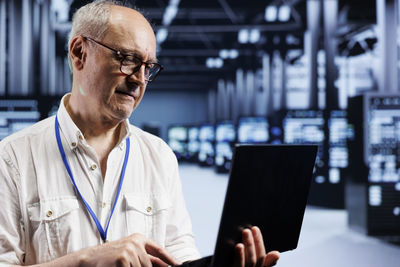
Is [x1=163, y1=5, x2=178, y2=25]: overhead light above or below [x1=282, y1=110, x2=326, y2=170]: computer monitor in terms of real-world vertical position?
above

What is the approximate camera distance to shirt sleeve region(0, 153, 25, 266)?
4.28 ft

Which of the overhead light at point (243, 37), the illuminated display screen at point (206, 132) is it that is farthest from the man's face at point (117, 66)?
the overhead light at point (243, 37)

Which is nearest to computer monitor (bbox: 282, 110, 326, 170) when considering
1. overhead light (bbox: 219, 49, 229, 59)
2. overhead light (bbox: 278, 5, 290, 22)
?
overhead light (bbox: 278, 5, 290, 22)

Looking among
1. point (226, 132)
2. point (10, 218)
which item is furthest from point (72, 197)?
point (226, 132)

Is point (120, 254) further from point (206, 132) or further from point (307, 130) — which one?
point (206, 132)

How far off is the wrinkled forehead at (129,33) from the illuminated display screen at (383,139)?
5036mm

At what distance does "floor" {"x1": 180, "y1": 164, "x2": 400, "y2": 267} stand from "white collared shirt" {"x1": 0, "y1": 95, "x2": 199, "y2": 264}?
344cm

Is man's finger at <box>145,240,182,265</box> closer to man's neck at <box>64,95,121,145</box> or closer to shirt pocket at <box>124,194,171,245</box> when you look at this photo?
shirt pocket at <box>124,194,171,245</box>

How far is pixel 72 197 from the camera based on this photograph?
1.44 metres

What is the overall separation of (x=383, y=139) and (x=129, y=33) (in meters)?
5.16

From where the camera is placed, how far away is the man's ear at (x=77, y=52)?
59.6 inches

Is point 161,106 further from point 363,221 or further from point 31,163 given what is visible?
point 31,163

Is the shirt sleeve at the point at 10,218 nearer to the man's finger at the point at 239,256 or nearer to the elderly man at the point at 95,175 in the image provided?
the elderly man at the point at 95,175

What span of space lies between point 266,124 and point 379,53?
103 inches
